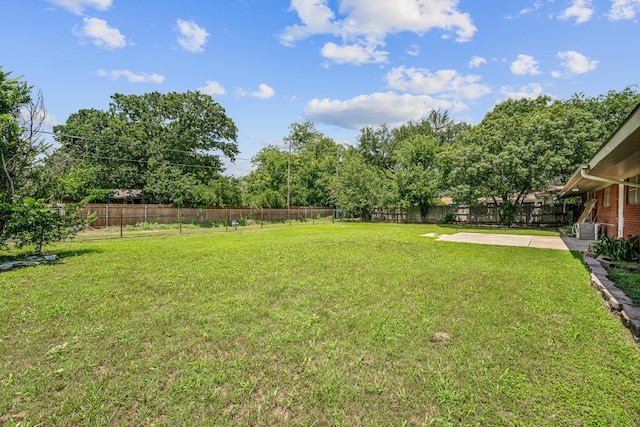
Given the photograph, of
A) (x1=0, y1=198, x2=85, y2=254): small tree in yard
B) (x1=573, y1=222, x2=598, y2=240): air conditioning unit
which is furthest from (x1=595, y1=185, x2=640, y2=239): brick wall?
(x1=0, y1=198, x2=85, y2=254): small tree in yard

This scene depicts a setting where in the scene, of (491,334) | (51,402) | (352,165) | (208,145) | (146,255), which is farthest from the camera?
(208,145)

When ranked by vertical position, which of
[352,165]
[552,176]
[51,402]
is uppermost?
[352,165]

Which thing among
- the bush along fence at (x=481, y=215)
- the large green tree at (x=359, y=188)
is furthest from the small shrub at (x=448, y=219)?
the large green tree at (x=359, y=188)

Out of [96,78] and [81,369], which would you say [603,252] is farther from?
[96,78]

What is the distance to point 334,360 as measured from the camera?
2576mm

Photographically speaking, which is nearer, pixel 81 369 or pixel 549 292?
pixel 81 369

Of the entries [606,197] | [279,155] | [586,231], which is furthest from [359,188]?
[606,197]

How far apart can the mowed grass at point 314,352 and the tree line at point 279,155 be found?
4.64 metres

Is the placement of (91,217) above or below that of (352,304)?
above

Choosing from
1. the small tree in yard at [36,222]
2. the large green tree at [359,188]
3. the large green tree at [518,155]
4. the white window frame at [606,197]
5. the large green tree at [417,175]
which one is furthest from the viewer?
the large green tree at [359,188]

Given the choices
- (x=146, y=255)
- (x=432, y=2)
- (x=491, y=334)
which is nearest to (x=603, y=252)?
(x=491, y=334)

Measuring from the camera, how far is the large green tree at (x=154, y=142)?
2409 centimetres

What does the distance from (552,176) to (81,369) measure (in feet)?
66.1

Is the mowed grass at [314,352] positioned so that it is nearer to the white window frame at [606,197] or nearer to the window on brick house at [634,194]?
the window on brick house at [634,194]
